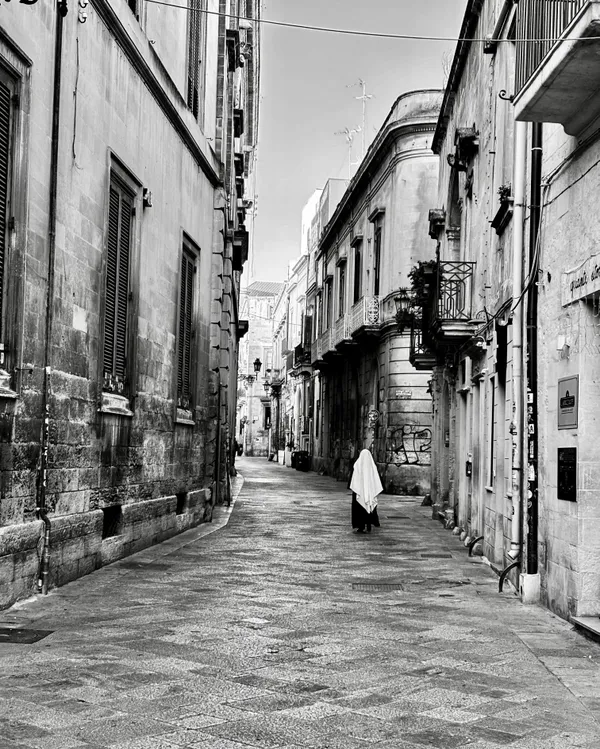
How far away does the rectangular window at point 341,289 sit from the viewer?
3728cm

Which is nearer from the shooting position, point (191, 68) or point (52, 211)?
point (52, 211)

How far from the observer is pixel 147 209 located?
12734 millimetres

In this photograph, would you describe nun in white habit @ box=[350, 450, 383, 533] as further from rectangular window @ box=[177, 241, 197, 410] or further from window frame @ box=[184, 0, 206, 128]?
window frame @ box=[184, 0, 206, 128]

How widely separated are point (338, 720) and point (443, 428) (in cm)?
1443

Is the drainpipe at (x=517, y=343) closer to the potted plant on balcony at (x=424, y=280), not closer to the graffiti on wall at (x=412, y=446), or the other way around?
the potted plant on balcony at (x=424, y=280)

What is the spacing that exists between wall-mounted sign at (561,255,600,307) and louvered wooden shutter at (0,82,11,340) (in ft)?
14.9

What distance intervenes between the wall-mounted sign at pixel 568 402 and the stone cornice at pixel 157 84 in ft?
20.1

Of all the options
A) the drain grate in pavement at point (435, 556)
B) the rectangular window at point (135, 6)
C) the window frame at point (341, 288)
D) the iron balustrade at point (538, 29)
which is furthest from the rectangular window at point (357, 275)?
the iron balustrade at point (538, 29)

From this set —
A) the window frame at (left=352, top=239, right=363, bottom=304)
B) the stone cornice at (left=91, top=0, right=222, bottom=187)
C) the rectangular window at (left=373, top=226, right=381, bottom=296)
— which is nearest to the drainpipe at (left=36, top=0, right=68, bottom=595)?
the stone cornice at (left=91, top=0, right=222, bottom=187)

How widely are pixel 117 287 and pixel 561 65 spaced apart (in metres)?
6.19

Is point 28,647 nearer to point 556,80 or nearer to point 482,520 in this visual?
point 556,80

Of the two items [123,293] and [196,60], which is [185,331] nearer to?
[123,293]

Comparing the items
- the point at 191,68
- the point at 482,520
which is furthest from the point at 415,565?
the point at 191,68

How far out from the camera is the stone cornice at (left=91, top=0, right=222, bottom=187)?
10.6m
